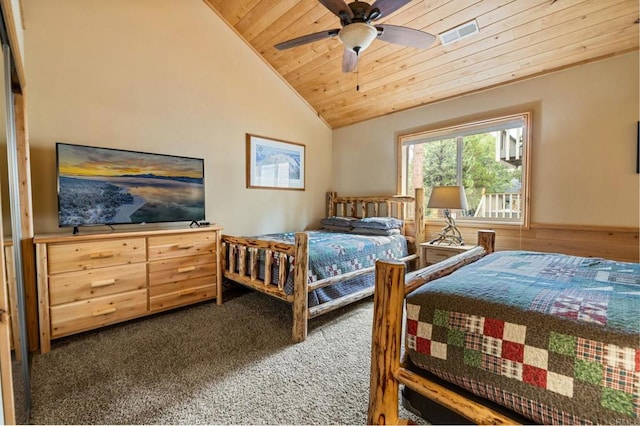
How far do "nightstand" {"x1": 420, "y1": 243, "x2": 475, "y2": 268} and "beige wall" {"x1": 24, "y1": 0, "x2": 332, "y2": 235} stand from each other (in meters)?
1.94

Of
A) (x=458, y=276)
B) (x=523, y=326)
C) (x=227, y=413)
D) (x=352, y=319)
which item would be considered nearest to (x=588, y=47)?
(x=458, y=276)

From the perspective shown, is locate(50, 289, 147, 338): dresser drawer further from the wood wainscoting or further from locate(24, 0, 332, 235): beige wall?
the wood wainscoting

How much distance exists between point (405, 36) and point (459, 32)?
101cm

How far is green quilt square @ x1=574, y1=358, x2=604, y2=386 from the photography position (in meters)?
0.81

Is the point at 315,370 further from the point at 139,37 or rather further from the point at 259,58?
the point at 259,58

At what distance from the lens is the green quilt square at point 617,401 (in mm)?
767

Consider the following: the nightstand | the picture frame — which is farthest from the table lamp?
the picture frame

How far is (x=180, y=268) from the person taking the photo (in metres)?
2.75

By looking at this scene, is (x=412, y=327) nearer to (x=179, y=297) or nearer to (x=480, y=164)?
(x=179, y=297)

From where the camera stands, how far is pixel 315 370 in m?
1.87

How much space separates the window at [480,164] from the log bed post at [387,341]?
265 cm

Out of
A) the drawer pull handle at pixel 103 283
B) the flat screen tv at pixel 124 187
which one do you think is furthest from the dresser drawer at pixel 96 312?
the flat screen tv at pixel 124 187

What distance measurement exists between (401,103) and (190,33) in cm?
281

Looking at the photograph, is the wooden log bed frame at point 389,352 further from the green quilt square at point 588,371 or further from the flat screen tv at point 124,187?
the flat screen tv at point 124,187
